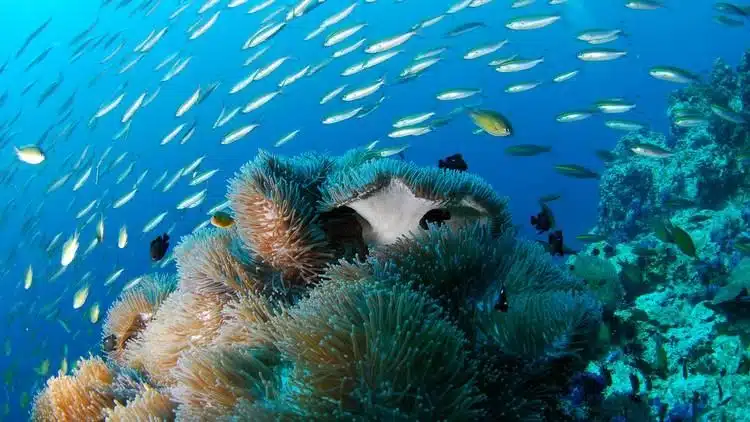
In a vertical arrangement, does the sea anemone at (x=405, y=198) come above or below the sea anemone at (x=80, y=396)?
above

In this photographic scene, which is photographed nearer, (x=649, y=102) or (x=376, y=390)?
(x=376, y=390)

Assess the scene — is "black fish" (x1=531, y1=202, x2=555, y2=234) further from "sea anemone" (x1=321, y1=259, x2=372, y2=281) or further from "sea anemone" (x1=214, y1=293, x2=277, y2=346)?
"sea anemone" (x1=214, y1=293, x2=277, y2=346)

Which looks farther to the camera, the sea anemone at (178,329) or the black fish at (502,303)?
the sea anemone at (178,329)

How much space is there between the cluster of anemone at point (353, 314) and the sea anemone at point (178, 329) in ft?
0.04

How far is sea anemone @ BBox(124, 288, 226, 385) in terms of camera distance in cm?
341

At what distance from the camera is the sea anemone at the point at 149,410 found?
2.85 metres

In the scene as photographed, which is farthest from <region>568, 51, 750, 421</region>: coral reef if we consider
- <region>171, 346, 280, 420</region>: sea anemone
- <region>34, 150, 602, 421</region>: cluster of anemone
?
<region>171, 346, 280, 420</region>: sea anemone

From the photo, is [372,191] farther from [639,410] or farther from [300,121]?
[300,121]

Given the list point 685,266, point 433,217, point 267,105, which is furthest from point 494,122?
point 267,105

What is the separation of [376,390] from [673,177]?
13.9 meters

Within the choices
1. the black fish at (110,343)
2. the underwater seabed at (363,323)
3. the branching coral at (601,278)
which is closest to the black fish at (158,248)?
the underwater seabed at (363,323)

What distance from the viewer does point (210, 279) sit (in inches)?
134

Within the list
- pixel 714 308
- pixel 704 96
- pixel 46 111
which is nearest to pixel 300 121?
pixel 46 111

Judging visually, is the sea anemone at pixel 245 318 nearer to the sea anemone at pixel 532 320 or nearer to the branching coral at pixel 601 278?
the sea anemone at pixel 532 320
